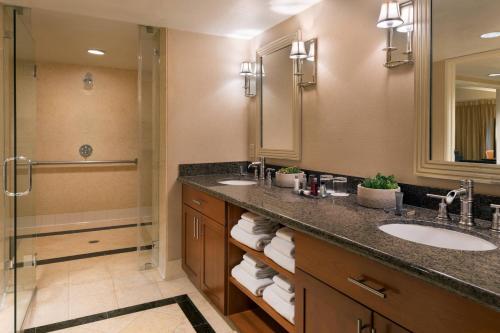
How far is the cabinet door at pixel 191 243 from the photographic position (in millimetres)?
2445

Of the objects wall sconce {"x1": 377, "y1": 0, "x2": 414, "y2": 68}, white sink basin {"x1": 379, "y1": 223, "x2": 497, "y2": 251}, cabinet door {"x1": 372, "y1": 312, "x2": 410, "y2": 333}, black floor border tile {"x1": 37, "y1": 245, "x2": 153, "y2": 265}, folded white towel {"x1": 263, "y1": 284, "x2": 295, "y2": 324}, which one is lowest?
black floor border tile {"x1": 37, "y1": 245, "x2": 153, "y2": 265}

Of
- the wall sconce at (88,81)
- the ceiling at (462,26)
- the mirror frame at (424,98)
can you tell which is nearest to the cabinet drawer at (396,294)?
the mirror frame at (424,98)

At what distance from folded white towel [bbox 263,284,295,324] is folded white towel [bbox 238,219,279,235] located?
0.30 meters

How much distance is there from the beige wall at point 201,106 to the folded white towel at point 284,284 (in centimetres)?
146

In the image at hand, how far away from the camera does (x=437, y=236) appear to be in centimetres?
129

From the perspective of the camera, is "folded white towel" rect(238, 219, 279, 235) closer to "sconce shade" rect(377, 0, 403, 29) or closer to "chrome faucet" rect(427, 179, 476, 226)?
"chrome faucet" rect(427, 179, 476, 226)

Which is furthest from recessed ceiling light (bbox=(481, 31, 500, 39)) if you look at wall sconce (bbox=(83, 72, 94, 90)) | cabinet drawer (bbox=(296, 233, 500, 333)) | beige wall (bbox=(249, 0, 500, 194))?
wall sconce (bbox=(83, 72, 94, 90))

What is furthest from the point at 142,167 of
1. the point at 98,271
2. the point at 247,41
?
the point at 247,41

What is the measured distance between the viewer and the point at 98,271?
3.00m

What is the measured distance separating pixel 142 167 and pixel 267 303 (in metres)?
1.98

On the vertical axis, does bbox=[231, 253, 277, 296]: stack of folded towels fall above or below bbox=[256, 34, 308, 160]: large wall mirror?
below

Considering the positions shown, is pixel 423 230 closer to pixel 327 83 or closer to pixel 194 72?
pixel 327 83

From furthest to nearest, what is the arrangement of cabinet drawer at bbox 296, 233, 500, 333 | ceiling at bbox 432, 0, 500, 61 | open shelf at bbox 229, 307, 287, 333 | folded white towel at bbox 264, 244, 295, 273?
open shelf at bbox 229, 307, 287, 333 < folded white towel at bbox 264, 244, 295, 273 < ceiling at bbox 432, 0, 500, 61 < cabinet drawer at bbox 296, 233, 500, 333

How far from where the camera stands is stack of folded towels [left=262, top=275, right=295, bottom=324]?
1518 mm
